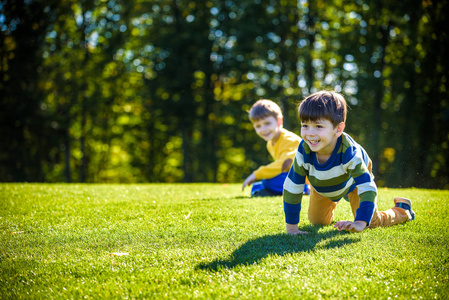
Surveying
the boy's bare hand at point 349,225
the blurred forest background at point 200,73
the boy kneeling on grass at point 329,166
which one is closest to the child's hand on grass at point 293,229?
the boy kneeling on grass at point 329,166

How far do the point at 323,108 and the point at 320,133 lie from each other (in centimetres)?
22

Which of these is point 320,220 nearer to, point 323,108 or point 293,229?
point 293,229

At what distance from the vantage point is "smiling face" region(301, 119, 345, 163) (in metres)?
3.38

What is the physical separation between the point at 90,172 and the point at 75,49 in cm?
847

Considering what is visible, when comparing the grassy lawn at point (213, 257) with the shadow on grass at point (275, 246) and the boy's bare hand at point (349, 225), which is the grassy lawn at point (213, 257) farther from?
the boy's bare hand at point (349, 225)

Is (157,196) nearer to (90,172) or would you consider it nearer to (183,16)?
(183,16)

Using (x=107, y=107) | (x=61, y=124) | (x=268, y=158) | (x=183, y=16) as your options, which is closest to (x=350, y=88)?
(x=268, y=158)

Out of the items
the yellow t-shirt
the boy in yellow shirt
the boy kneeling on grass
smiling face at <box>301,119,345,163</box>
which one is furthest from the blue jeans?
smiling face at <box>301,119,345,163</box>

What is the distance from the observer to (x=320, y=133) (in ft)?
11.1

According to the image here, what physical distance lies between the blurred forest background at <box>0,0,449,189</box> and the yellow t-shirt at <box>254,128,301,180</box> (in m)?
11.8

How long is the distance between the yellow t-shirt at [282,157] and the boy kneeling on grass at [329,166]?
2.12 metres

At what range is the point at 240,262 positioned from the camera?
9.50ft

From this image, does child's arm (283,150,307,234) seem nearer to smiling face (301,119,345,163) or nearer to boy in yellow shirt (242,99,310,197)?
smiling face (301,119,345,163)

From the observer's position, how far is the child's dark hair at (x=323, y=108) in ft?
11.0
